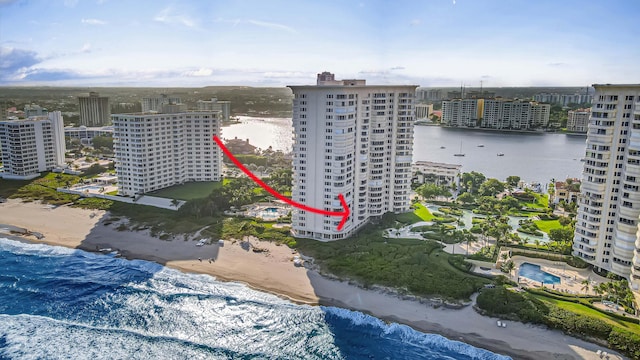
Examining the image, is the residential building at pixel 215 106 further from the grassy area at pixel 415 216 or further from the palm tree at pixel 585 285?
the palm tree at pixel 585 285

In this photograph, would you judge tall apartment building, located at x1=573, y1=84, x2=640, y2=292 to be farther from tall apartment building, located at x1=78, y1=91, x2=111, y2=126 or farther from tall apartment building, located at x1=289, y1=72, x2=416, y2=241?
tall apartment building, located at x1=78, y1=91, x2=111, y2=126

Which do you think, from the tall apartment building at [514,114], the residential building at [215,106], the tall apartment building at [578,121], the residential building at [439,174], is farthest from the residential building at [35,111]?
the tall apartment building at [578,121]

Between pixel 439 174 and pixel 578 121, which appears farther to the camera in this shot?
pixel 578 121

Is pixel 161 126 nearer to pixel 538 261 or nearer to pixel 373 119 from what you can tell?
pixel 373 119

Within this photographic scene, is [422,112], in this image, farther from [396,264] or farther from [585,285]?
[585,285]

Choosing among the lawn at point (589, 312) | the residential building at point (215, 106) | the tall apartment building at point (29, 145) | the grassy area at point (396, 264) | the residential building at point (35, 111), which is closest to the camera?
the lawn at point (589, 312)

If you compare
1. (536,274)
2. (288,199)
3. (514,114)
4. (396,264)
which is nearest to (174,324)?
(396,264)

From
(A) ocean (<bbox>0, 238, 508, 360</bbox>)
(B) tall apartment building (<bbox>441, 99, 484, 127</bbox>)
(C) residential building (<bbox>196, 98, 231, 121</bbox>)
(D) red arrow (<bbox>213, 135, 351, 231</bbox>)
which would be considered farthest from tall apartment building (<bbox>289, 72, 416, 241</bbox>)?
(B) tall apartment building (<bbox>441, 99, 484, 127</bbox>)
